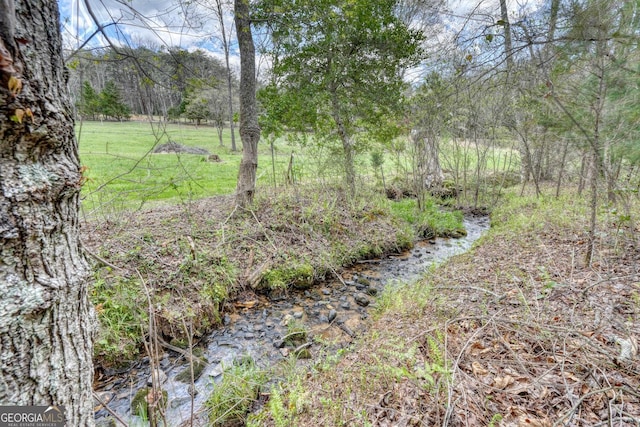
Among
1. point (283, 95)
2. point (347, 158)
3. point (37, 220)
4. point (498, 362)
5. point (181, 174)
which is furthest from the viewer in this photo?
point (347, 158)

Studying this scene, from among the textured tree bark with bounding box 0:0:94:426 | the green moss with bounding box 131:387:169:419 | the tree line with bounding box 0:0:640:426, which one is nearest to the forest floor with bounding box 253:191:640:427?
the green moss with bounding box 131:387:169:419

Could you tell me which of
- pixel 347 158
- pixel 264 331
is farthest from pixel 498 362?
pixel 347 158

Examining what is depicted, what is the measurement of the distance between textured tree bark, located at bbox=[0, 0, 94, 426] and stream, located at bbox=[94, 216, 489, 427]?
0.75 metres

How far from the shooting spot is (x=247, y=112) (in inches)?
208

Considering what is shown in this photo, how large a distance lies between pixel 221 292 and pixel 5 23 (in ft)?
12.0

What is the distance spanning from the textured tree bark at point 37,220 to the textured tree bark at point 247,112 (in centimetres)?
450

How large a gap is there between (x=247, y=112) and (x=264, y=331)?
3.86m

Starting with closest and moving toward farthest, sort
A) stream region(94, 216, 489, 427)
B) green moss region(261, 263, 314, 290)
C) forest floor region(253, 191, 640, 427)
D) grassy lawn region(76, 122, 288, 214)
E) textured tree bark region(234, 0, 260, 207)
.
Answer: forest floor region(253, 191, 640, 427) < stream region(94, 216, 489, 427) < grassy lawn region(76, 122, 288, 214) < green moss region(261, 263, 314, 290) < textured tree bark region(234, 0, 260, 207)

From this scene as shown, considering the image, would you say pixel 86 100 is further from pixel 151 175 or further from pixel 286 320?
pixel 286 320

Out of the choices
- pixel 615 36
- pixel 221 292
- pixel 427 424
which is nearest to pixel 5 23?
pixel 427 424

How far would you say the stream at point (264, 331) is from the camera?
2.63m

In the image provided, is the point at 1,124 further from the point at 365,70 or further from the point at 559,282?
the point at 365,70

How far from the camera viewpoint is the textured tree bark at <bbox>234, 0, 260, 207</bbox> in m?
5.17

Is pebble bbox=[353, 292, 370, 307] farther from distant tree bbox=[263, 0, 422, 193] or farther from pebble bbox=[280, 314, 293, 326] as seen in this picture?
distant tree bbox=[263, 0, 422, 193]
